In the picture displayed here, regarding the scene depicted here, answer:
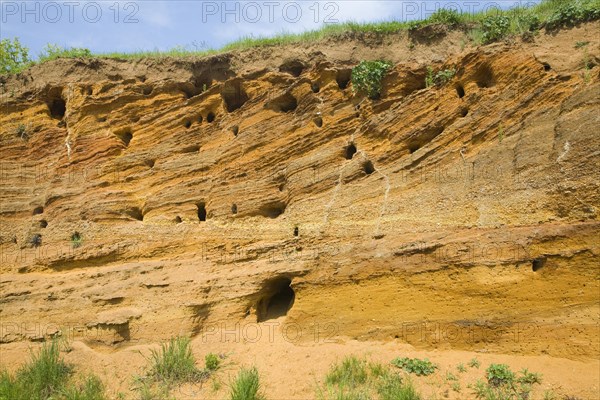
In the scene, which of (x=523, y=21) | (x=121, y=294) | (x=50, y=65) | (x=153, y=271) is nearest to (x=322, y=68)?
(x=523, y=21)

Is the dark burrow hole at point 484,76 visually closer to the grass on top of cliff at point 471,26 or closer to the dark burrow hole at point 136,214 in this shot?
the grass on top of cliff at point 471,26

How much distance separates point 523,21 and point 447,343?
7720 millimetres

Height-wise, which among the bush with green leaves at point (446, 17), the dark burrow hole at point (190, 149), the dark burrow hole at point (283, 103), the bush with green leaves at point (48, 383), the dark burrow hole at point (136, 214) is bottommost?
the bush with green leaves at point (48, 383)

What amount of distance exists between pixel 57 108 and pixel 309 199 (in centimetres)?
995

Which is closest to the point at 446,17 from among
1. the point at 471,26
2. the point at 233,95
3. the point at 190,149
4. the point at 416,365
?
the point at 471,26

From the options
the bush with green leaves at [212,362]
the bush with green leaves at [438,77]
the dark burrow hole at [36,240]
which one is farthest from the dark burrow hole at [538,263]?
the dark burrow hole at [36,240]

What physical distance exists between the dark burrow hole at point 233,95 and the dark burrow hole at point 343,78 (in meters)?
2.87

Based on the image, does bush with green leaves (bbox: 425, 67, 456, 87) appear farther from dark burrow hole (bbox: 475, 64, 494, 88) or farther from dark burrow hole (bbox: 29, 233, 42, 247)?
dark burrow hole (bbox: 29, 233, 42, 247)

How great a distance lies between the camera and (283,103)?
1409 centimetres

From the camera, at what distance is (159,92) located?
1580 centimetres

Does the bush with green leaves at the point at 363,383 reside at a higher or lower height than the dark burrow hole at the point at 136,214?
lower

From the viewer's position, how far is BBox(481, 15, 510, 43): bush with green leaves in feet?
40.1

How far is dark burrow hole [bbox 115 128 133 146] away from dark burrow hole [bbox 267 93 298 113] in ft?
15.1

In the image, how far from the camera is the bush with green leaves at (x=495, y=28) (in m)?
12.2
